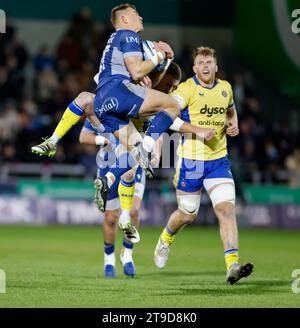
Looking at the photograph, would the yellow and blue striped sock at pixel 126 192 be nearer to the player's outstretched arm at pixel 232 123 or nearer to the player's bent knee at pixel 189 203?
the player's bent knee at pixel 189 203

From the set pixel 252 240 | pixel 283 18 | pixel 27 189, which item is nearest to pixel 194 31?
pixel 283 18

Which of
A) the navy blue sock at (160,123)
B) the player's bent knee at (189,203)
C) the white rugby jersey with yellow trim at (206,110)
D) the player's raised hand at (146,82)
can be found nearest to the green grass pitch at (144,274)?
the player's bent knee at (189,203)

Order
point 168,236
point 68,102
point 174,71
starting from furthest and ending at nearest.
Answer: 1. point 68,102
2. point 168,236
3. point 174,71

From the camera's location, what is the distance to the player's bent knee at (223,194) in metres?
10.7

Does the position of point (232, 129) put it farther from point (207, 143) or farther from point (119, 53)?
point (119, 53)

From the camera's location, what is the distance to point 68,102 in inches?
890

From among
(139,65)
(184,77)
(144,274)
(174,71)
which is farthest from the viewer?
(184,77)

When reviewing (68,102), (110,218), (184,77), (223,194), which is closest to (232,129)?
(223,194)

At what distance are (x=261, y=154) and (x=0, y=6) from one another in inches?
319

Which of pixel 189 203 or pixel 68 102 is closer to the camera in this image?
pixel 189 203

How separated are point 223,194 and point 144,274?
186 cm

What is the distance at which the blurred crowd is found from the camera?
2231cm

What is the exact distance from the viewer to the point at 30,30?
27.0 m

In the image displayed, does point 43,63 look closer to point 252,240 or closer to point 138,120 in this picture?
point 252,240
